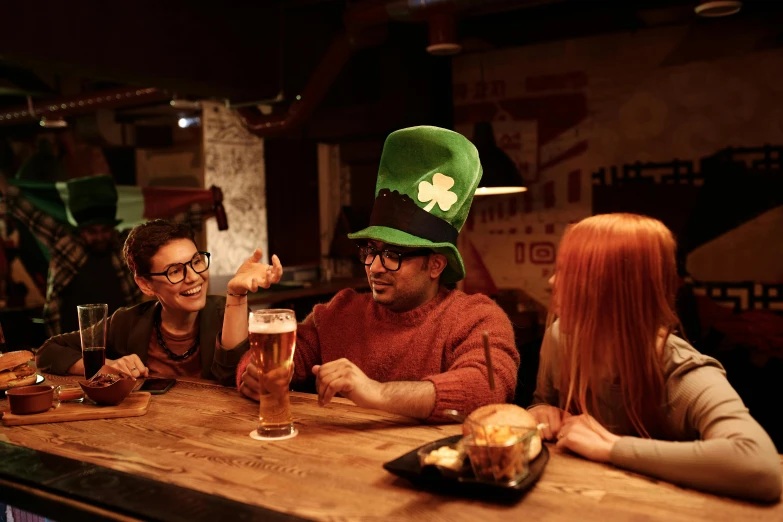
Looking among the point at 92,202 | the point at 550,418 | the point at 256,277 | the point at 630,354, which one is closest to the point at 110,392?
the point at 256,277

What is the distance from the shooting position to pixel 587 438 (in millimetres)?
1394

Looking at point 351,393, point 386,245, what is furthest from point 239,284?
point 351,393

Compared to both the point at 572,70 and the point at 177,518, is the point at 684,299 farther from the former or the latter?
the point at 177,518

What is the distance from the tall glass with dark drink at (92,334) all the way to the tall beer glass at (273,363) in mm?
707

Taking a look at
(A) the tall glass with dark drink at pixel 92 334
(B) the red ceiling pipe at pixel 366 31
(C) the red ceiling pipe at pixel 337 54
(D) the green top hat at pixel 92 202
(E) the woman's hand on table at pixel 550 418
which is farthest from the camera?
(D) the green top hat at pixel 92 202

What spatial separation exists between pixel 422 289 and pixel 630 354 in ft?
2.37

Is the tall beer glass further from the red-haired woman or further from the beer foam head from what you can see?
the red-haired woman

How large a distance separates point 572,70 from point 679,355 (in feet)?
14.6

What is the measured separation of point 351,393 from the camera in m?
1.63

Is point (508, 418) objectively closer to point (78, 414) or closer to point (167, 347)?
point (78, 414)

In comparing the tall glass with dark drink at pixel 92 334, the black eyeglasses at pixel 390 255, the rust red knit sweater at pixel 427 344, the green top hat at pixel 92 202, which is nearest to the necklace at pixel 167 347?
the tall glass with dark drink at pixel 92 334

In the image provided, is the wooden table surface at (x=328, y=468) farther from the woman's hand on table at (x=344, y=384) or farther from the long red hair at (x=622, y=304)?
the long red hair at (x=622, y=304)

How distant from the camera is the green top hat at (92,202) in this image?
462 centimetres

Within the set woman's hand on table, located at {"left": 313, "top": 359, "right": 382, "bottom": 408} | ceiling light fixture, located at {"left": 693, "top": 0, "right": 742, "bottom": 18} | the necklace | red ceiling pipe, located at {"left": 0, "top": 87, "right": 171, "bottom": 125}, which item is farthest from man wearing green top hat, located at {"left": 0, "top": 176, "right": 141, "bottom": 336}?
ceiling light fixture, located at {"left": 693, "top": 0, "right": 742, "bottom": 18}
